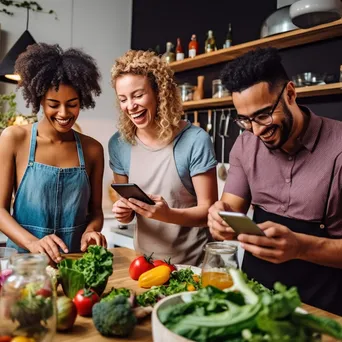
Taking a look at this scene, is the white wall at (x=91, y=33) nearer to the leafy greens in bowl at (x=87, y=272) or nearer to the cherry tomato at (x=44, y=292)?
the leafy greens in bowl at (x=87, y=272)

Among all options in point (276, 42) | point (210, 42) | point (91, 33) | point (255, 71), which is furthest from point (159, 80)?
point (91, 33)

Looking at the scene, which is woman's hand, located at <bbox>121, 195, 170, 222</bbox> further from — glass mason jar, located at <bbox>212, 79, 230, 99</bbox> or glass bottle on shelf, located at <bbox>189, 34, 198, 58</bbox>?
glass bottle on shelf, located at <bbox>189, 34, 198, 58</bbox>

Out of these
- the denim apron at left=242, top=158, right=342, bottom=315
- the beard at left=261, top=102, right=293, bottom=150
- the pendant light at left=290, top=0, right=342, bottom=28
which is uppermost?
the pendant light at left=290, top=0, right=342, bottom=28

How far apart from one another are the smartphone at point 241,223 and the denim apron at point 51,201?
921 mm

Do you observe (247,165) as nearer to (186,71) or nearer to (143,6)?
(186,71)

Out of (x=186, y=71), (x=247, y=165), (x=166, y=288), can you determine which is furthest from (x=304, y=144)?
(x=186, y=71)

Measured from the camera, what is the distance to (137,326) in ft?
3.44

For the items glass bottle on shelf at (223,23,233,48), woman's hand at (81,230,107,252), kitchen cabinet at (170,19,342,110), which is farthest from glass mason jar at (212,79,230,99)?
woman's hand at (81,230,107,252)

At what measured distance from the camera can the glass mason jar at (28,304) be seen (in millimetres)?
824

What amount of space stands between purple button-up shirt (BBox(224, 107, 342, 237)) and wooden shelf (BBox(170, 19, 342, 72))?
1365 mm

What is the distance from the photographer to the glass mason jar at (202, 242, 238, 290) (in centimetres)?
110

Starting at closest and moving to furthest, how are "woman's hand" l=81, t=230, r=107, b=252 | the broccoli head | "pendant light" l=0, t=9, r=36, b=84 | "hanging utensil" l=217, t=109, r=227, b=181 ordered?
the broccoli head → "woman's hand" l=81, t=230, r=107, b=252 → "pendant light" l=0, t=9, r=36, b=84 → "hanging utensil" l=217, t=109, r=227, b=181

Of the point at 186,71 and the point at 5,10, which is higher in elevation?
the point at 5,10

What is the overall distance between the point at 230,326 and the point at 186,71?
11.9ft
